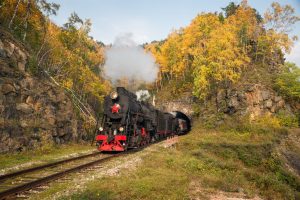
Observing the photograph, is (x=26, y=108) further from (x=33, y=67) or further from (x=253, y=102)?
(x=253, y=102)

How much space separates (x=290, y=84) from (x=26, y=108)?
118ft

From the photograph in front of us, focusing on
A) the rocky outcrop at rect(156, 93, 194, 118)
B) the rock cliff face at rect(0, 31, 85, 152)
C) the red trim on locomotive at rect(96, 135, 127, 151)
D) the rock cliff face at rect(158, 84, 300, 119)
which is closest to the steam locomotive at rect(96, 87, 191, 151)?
the red trim on locomotive at rect(96, 135, 127, 151)

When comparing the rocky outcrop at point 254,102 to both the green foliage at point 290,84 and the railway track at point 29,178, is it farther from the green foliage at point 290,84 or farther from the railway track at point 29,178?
the railway track at point 29,178

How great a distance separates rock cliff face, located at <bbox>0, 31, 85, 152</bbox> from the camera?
17.8m

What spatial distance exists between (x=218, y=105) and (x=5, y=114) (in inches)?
1256

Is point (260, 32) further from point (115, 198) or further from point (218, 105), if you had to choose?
point (115, 198)

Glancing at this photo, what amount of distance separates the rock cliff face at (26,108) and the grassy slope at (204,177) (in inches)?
354

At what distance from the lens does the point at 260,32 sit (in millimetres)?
53125

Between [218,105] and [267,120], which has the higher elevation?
[218,105]

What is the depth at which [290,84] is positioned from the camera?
39844mm

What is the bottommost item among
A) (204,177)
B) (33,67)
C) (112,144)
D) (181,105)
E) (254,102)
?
(204,177)

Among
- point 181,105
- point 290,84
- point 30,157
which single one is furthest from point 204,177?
point 181,105

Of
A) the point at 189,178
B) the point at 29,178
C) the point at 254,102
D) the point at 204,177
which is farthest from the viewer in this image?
the point at 254,102

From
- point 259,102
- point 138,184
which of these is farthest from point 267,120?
point 138,184
